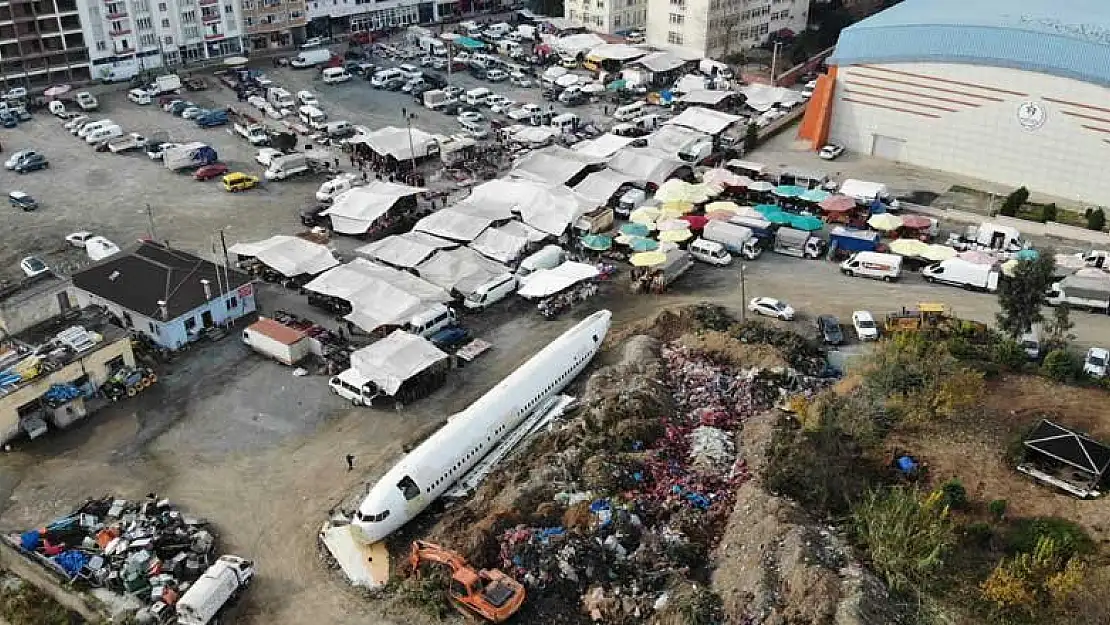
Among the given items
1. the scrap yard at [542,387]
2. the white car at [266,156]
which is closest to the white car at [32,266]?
the scrap yard at [542,387]

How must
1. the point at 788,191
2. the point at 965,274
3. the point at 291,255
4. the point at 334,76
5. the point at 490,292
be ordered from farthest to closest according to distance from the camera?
the point at 334,76, the point at 788,191, the point at 291,255, the point at 965,274, the point at 490,292

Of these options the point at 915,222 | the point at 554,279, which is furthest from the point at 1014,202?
the point at 554,279

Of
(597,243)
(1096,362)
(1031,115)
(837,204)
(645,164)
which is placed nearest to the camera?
(1096,362)

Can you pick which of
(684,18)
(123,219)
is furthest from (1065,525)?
(684,18)

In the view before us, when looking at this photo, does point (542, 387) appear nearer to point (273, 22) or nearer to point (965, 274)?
point (965, 274)

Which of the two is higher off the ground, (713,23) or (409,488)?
(713,23)
